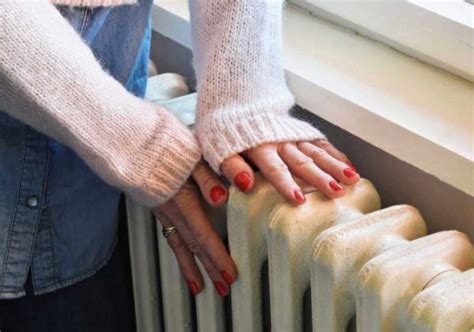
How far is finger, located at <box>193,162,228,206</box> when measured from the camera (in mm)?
901

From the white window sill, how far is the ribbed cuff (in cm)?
15

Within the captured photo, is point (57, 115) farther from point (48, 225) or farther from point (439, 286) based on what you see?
point (439, 286)

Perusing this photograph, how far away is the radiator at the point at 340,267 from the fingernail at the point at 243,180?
0.01 meters

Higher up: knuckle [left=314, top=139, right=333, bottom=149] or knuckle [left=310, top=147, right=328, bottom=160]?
knuckle [left=310, top=147, right=328, bottom=160]

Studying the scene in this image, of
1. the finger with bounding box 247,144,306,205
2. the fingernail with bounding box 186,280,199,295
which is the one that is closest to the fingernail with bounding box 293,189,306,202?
the finger with bounding box 247,144,306,205

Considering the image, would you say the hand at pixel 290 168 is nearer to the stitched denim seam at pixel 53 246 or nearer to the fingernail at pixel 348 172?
the fingernail at pixel 348 172

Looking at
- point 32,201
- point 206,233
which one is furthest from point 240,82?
point 32,201

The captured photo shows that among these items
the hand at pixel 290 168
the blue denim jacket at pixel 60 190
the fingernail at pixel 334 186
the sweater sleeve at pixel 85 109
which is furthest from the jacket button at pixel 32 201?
the fingernail at pixel 334 186

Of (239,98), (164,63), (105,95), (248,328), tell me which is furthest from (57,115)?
(164,63)

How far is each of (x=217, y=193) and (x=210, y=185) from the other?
0.01m

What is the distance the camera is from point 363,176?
99 cm

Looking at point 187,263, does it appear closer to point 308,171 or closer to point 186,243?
point 186,243

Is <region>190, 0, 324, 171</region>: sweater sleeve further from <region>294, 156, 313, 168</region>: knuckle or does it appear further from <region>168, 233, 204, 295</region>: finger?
<region>168, 233, 204, 295</region>: finger

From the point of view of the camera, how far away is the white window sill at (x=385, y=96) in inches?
33.0
